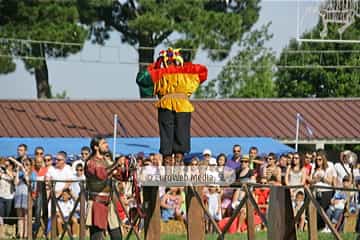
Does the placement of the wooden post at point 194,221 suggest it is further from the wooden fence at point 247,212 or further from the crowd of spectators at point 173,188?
the crowd of spectators at point 173,188

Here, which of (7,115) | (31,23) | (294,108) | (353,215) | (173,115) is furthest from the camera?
(31,23)

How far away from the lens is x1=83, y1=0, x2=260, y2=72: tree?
137 feet

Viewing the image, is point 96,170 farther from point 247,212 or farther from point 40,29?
point 40,29

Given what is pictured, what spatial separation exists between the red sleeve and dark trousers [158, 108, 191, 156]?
1.68 meters

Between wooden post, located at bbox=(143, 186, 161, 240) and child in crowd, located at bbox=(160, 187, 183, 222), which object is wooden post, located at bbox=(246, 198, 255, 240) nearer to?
wooden post, located at bbox=(143, 186, 161, 240)

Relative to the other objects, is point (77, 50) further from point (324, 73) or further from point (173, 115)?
point (173, 115)

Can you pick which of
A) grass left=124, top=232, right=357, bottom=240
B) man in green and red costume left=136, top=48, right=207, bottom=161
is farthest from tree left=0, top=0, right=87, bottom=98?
man in green and red costume left=136, top=48, right=207, bottom=161

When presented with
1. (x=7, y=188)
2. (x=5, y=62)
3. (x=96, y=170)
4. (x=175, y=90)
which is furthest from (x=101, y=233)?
(x=5, y=62)

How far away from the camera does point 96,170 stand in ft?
49.4

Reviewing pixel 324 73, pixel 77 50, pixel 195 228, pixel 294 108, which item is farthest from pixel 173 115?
pixel 324 73

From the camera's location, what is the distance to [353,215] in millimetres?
15555

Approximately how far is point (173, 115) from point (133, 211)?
3106 millimetres

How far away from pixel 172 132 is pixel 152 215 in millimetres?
1237

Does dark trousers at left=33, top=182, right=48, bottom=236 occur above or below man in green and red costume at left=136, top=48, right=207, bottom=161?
below
